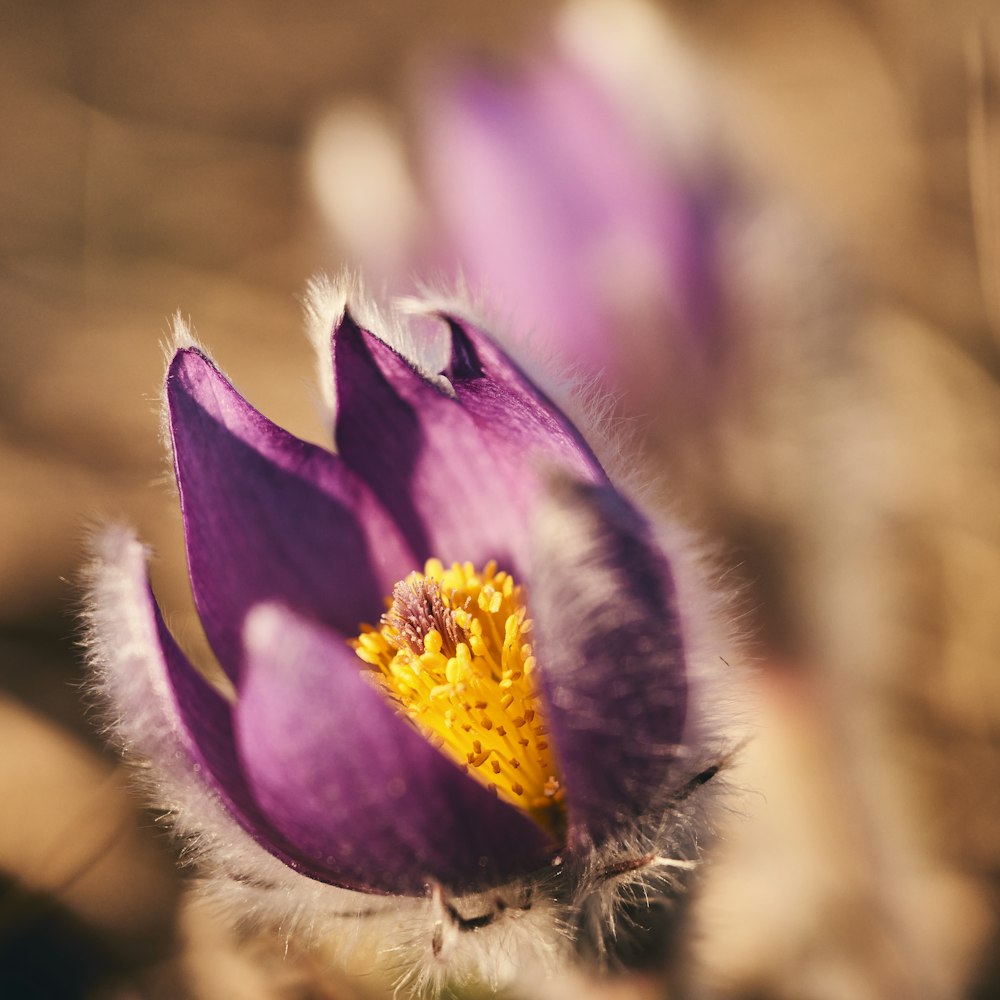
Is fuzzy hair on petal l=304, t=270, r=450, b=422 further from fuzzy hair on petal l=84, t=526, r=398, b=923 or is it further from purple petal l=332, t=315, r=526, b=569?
fuzzy hair on petal l=84, t=526, r=398, b=923

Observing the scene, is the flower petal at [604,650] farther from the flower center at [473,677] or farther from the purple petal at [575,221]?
the purple petal at [575,221]

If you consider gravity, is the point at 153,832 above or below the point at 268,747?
below

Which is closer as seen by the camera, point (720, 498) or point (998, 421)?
point (720, 498)

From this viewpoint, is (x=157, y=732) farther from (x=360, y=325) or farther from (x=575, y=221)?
(x=575, y=221)

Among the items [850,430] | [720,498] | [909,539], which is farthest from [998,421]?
[720,498]

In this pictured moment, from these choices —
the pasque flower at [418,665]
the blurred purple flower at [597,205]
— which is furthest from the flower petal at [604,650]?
the blurred purple flower at [597,205]

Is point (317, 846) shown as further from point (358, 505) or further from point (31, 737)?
point (31, 737)

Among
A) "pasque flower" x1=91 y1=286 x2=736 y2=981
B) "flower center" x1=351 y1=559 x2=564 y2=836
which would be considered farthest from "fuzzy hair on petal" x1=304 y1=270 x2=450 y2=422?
"flower center" x1=351 y1=559 x2=564 y2=836
